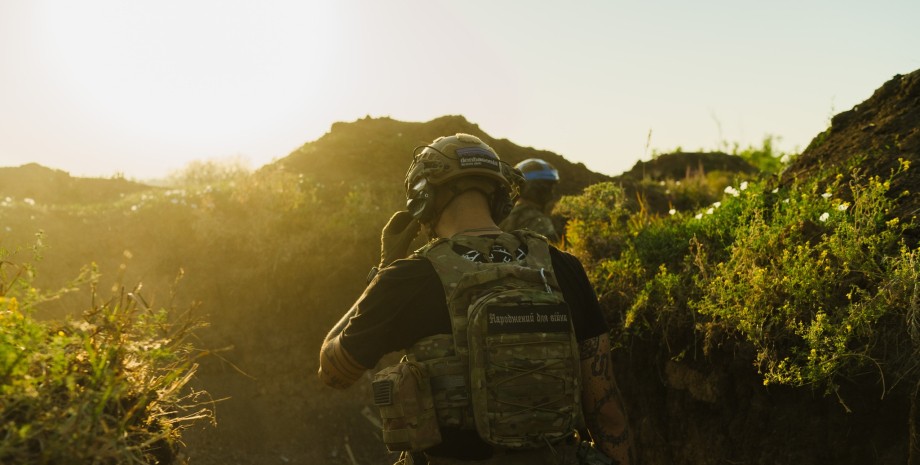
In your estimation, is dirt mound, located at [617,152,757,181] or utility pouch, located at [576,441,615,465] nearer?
utility pouch, located at [576,441,615,465]

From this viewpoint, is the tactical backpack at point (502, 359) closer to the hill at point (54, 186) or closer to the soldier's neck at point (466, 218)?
the soldier's neck at point (466, 218)

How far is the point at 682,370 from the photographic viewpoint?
198 inches

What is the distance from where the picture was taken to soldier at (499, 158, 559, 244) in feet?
25.7

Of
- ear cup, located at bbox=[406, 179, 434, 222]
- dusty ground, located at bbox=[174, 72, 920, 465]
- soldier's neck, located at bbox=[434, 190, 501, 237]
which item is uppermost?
ear cup, located at bbox=[406, 179, 434, 222]

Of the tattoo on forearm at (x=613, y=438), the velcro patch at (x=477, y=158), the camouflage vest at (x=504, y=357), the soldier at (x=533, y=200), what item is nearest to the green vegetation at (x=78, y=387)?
the camouflage vest at (x=504, y=357)

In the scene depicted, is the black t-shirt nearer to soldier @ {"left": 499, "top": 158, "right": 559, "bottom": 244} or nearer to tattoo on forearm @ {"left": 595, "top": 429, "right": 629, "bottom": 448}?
tattoo on forearm @ {"left": 595, "top": 429, "right": 629, "bottom": 448}

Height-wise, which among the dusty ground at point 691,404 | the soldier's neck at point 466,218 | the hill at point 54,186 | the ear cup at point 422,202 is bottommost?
the dusty ground at point 691,404

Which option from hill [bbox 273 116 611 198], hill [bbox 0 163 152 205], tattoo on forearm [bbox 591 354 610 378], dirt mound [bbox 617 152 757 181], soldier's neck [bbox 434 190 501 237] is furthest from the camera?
dirt mound [bbox 617 152 757 181]

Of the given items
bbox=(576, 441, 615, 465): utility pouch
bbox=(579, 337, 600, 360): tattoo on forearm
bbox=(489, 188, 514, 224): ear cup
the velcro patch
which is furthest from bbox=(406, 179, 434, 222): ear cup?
bbox=(576, 441, 615, 465): utility pouch

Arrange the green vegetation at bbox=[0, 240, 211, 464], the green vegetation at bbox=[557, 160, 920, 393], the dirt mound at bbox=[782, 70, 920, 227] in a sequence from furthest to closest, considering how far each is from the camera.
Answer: the dirt mound at bbox=[782, 70, 920, 227], the green vegetation at bbox=[557, 160, 920, 393], the green vegetation at bbox=[0, 240, 211, 464]

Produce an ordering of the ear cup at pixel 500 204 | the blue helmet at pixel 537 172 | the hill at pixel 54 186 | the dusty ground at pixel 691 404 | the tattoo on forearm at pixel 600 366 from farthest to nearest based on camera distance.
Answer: the hill at pixel 54 186
the blue helmet at pixel 537 172
the dusty ground at pixel 691 404
the ear cup at pixel 500 204
the tattoo on forearm at pixel 600 366

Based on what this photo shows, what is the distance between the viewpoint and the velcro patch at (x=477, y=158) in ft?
10.6

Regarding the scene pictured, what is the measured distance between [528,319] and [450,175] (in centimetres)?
80

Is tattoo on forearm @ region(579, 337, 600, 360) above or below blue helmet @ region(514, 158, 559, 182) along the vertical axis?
below
